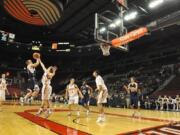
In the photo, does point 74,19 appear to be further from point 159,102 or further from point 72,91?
point 72,91

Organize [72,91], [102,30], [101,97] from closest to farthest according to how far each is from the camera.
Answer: [101,97] < [72,91] < [102,30]

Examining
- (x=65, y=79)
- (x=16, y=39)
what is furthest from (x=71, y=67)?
(x=16, y=39)

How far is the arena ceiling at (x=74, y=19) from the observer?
2352 cm

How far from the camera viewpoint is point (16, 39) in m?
44.0

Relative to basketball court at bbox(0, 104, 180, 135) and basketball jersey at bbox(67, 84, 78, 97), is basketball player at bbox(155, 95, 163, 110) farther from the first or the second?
basketball court at bbox(0, 104, 180, 135)

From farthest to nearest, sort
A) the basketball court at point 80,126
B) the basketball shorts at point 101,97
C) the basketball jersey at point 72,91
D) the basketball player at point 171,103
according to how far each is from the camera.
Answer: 1. the basketball player at point 171,103
2. the basketball jersey at point 72,91
3. the basketball shorts at point 101,97
4. the basketball court at point 80,126

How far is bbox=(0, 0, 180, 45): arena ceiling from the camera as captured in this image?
77.2ft

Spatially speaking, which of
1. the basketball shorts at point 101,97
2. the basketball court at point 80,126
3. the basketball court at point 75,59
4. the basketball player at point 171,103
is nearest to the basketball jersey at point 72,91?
the basketball court at point 75,59

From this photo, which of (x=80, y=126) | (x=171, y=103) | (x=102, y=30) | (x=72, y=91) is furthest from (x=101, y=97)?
(x=171, y=103)

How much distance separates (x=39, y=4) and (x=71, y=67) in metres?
26.4

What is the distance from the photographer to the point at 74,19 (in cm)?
3000

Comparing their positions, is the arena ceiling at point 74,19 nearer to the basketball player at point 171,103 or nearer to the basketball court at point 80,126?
the basketball player at point 171,103

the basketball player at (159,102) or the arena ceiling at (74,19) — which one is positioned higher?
the arena ceiling at (74,19)

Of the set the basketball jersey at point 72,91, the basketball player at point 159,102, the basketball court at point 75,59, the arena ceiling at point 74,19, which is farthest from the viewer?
the arena ceiling at point 74,19
